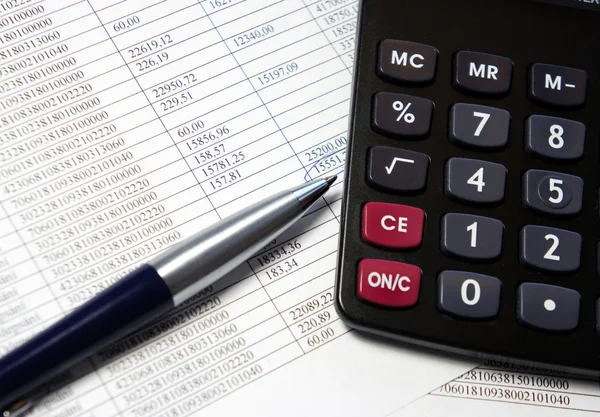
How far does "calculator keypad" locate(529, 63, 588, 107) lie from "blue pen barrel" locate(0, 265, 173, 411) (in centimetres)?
25

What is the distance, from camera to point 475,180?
376 mm

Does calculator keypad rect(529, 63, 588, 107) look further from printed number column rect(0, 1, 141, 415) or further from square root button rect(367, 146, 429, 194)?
printed number column rect(0, 1, 141, 415)

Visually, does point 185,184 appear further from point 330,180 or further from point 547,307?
point 547,307

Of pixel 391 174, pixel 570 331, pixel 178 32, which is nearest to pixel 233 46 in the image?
pixel 178 32

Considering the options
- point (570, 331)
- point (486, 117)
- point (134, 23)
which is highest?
point (134, 23)

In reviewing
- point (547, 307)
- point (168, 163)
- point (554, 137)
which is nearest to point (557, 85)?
point (554, 137)

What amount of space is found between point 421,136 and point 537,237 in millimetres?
85

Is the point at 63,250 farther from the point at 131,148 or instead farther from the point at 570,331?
the point at 570,331

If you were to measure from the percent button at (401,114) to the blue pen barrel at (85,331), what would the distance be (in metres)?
0.15

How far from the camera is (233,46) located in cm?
43

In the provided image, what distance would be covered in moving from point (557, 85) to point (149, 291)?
0.27 meters

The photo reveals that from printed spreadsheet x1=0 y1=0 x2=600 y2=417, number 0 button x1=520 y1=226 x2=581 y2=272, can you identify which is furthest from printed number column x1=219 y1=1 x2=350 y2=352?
number 0 button x1=520 y1=226 x2=581 y2=272

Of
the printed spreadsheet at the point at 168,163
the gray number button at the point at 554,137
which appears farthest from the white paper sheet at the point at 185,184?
the gray number button at the point at 554,137

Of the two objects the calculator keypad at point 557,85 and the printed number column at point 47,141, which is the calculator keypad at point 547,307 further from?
the printed number column at point 47,141
